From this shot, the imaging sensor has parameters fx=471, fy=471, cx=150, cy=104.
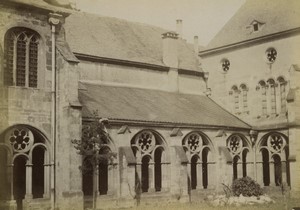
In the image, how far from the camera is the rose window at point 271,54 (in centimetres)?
3072

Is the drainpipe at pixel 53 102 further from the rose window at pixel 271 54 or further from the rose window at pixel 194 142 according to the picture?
the rose window at pixel 271 54

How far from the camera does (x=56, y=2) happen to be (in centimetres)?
2128

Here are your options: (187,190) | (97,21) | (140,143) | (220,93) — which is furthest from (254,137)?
(97,21)

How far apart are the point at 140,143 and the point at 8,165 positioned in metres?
8.26

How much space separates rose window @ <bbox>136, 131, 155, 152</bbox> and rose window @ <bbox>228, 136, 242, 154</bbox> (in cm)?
647

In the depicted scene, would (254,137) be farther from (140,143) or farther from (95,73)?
(95,73)

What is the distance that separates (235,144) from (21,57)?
620 inches

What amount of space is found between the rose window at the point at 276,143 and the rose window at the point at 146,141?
8.80 m

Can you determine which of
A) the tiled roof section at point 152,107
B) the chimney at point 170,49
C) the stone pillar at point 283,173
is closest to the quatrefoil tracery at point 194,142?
the tiled roof section at point 152,107

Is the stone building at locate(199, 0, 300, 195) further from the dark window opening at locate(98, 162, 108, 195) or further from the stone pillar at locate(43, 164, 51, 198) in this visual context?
the stone pillar at locate(43, 164, 51, 198)

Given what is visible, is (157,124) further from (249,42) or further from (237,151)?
(249,42)

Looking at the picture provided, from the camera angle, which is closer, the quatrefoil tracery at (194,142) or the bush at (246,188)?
the bush at (246,188)

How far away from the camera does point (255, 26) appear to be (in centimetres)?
3212

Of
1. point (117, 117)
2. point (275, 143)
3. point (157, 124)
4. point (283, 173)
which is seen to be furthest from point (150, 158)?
point (275, 143)
